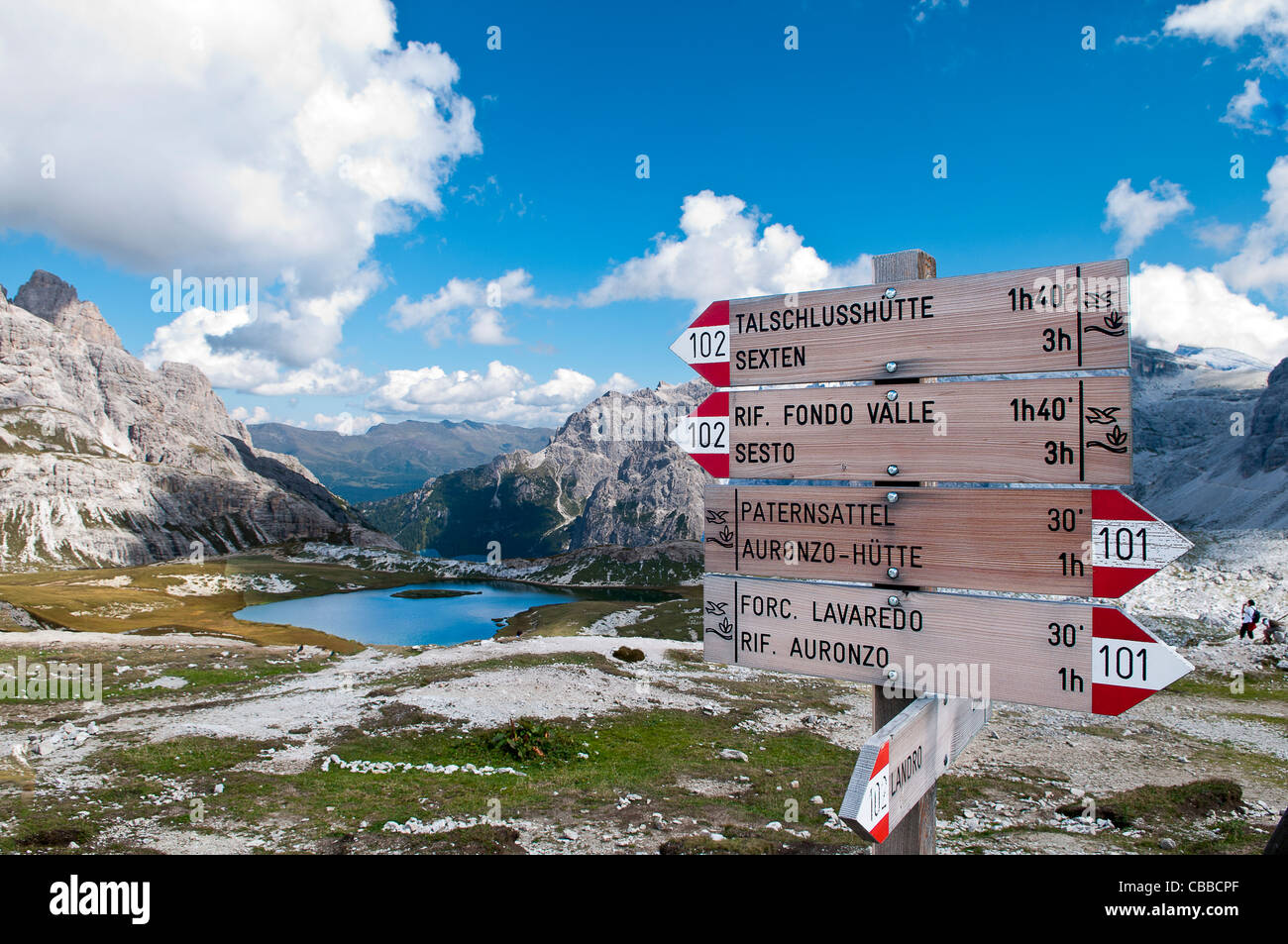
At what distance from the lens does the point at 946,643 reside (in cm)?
512

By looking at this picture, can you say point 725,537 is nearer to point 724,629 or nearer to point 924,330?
point 724,629

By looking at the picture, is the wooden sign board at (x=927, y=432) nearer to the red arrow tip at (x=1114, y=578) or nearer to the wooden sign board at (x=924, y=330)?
the wooden sign board at (x=924, y=330)

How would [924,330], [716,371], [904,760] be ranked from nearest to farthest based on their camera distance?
1. [904,760]
2. [924,330]
3. [716,371]

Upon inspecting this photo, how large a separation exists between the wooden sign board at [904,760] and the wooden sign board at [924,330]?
8.86ft

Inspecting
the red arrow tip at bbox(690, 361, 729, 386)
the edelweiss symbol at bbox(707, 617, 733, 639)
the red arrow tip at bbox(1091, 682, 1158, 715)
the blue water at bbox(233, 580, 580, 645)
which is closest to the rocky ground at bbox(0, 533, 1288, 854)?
the edelweiss symbol at bbox(707, 617, 733, 639)

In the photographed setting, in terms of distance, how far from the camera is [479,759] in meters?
18.2

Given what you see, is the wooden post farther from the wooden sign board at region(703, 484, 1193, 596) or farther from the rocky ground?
the rocky ground

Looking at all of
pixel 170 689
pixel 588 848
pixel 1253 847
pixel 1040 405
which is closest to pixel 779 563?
pixel 1040 405

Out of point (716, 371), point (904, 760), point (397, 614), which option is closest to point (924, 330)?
point (716, 371)

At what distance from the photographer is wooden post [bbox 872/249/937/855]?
5.21 m

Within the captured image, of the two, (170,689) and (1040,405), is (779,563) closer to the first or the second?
(1040,405)

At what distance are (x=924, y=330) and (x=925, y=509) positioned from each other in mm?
1480
